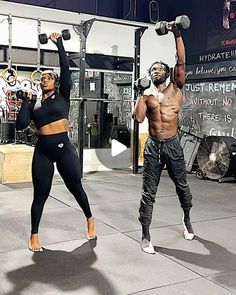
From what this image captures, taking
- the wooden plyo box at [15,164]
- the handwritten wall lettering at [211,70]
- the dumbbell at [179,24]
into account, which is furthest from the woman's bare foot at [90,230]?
the handwritten wall lettering at [211,70]

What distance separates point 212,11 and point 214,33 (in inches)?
18.4

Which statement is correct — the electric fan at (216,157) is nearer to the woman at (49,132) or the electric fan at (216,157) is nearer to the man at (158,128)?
the man at (158,128)

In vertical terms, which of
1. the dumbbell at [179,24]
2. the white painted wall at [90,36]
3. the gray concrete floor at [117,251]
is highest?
the white painted wall at [90,36]

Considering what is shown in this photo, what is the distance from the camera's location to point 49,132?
341 centimetres

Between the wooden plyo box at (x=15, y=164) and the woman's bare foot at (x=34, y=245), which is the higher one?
the wooden plyo box at (x=15, y=164)

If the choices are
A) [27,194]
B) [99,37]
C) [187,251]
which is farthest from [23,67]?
[187,251]

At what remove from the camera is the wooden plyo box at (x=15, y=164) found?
6.55 metres
